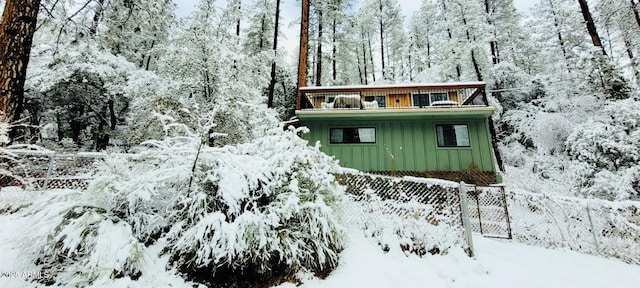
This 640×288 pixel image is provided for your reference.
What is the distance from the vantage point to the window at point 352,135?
970 centimetres

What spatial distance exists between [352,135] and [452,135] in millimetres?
3406

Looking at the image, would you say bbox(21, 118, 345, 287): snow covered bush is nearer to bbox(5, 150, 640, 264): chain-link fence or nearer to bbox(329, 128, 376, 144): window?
bbox(5, 150, 640, 264): chain-link fence

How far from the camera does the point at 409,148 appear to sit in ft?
30.6

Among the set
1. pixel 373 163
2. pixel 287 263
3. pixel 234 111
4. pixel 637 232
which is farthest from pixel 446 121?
pixel 287 263

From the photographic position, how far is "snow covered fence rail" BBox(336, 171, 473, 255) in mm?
4270

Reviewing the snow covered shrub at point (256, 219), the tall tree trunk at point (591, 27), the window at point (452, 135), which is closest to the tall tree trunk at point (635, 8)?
the tall tree trunk at point (591, 27)

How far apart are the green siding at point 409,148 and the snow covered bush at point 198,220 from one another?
577 centimetres

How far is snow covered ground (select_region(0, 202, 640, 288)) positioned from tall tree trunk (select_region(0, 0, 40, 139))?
138cm

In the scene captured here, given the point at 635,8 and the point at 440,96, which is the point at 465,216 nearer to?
the point at 440,96

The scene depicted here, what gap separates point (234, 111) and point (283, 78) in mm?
8746

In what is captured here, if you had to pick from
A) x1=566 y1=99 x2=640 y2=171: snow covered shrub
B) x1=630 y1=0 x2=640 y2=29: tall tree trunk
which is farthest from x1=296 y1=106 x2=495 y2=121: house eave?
x1=630 y1=0 x2=640 y2=29: tall tree trunk

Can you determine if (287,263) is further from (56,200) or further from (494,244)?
(494,244)

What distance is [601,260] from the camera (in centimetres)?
466

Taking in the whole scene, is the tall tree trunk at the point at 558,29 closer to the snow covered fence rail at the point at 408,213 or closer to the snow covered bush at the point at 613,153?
the snow covered bush at the point at 613,153
